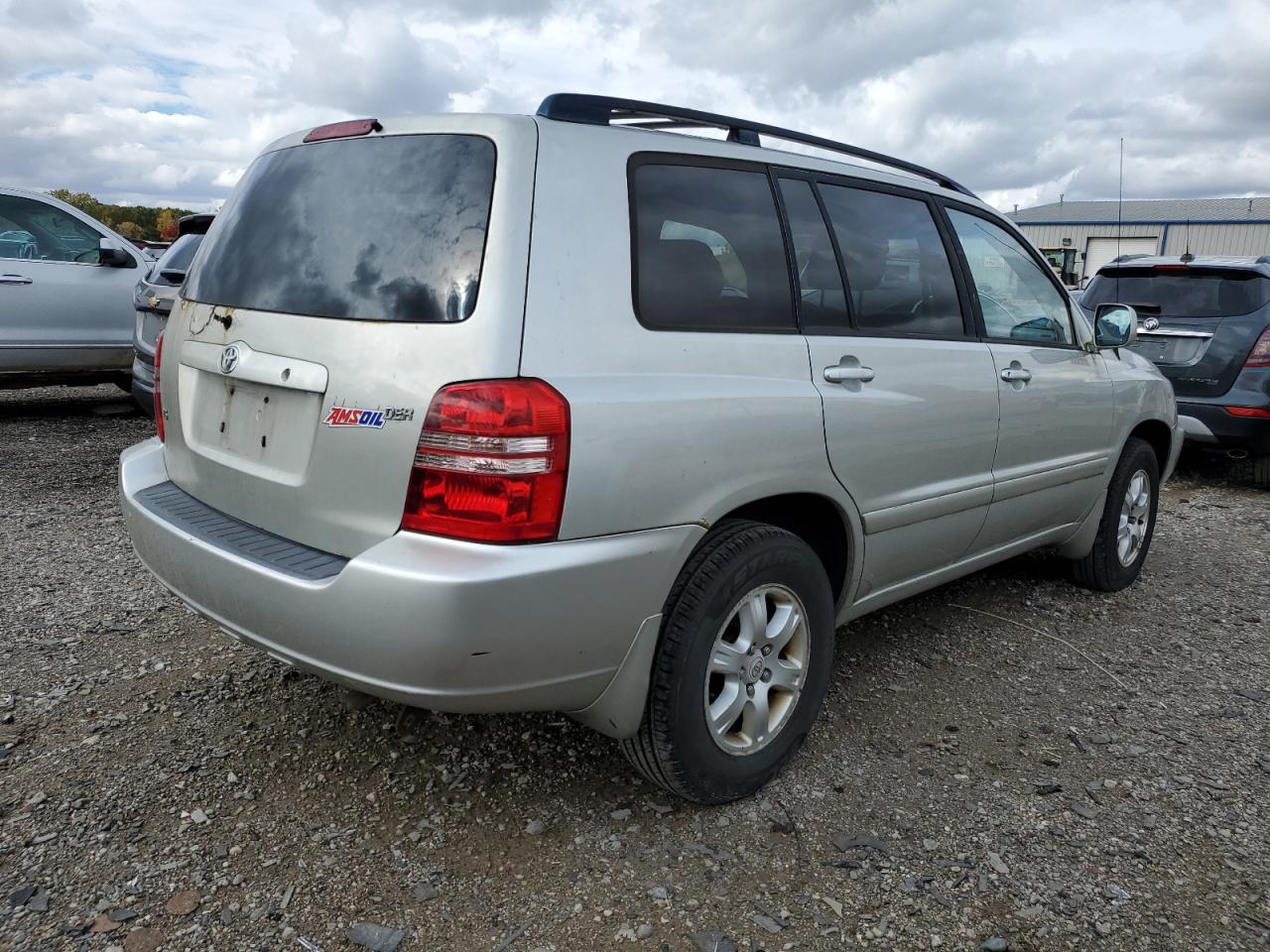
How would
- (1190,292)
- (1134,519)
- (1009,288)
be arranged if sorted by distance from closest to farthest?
(1009,288)
(1134,519)
(1190,292)

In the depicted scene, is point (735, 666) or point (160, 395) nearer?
point (735, 666)

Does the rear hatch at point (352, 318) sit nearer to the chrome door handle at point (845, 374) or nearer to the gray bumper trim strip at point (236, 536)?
the gray bumper trim strip at point (236, 536)

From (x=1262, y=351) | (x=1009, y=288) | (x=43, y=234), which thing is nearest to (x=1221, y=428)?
(x=1262, y=351)

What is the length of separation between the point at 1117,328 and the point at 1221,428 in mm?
3256

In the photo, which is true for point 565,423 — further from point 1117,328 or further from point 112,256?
point 112,256

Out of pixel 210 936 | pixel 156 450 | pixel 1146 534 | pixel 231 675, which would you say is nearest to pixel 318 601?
pixel 210 936

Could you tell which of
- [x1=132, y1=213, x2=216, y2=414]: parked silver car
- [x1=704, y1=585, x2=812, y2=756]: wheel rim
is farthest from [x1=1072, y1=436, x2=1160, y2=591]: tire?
[x1=132, y1=213, x2=216, y2=414]: parked silver car

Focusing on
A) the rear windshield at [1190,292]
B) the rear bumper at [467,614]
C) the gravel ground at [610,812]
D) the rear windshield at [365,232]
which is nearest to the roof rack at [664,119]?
the rear windshield at [365,232]

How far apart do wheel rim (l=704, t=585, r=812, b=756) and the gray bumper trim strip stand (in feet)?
3.13

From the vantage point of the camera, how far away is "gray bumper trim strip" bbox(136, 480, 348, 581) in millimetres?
2107

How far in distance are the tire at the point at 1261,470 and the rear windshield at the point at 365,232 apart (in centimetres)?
668

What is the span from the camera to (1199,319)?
6785mm

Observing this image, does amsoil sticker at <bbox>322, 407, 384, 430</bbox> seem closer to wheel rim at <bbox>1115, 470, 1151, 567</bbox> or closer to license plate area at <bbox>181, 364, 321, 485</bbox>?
license plate area at <bbox>181, 364, 321, 485</bbox>

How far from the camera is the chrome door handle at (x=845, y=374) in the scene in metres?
2.63
